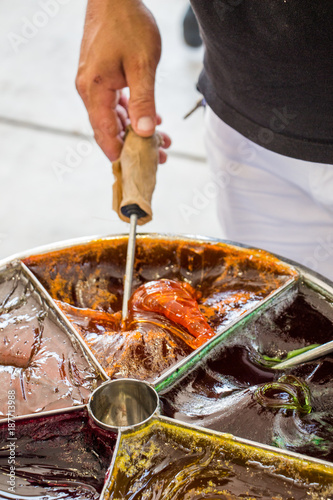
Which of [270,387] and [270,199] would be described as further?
[270,199]

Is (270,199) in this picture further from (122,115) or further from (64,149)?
(64,149)

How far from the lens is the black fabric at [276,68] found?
0.92 metres

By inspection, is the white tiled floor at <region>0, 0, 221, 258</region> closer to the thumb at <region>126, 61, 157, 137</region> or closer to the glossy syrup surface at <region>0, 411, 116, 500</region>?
the thumb at <region>126, 61, 157, 137</region>

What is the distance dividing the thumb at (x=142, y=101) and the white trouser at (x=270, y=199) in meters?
0.22

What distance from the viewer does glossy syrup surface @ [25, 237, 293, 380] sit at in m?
0.88

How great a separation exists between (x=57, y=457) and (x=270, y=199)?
802mm

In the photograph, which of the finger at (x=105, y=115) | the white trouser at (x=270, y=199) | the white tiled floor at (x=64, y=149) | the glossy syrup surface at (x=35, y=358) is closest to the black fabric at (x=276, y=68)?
the white trouser at (x=270, y=199)

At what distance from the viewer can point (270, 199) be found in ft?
4.27

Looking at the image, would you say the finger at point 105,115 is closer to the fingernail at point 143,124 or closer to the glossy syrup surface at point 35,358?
the fingernail at point 143,124

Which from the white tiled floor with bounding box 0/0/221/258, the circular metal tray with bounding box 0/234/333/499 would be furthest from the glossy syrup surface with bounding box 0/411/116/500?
the white tiled floor with bounding box 0/0/221/258

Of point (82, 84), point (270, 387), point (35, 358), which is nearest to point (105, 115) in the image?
point (82, 84)

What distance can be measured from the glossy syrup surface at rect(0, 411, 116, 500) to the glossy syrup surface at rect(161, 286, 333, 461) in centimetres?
11

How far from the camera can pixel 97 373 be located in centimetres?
81

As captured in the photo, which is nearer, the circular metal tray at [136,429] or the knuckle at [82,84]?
the circular metal tray at [136,429]
